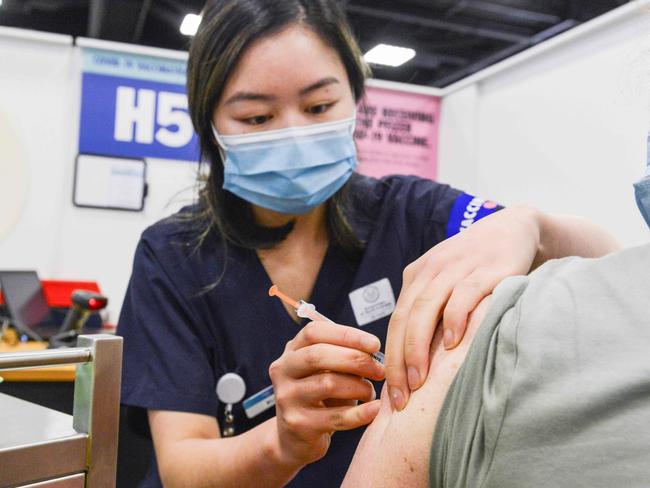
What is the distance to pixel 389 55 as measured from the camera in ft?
19.1

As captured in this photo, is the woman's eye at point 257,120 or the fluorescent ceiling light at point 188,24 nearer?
the woman's eye at point 257,120

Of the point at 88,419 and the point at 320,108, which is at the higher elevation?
the point at 320,108

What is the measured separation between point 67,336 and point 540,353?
2.38 metres

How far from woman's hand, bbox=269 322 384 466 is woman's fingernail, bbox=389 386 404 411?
1.3 inches

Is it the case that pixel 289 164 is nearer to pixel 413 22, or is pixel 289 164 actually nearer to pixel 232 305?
pixel 232 305

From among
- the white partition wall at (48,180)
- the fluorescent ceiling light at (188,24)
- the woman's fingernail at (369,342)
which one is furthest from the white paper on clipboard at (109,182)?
the woman's fingernail at (369,342)

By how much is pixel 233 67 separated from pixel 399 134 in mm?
2575

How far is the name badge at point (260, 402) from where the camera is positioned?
3.77 ft

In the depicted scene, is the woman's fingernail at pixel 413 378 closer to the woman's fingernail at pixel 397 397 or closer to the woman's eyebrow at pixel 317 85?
the woman's fingernail at pixel 397 397

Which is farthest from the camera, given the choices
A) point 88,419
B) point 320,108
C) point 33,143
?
point 33,143

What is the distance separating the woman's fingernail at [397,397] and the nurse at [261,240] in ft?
0.94

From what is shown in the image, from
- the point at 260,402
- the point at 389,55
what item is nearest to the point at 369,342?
the point at 260,402

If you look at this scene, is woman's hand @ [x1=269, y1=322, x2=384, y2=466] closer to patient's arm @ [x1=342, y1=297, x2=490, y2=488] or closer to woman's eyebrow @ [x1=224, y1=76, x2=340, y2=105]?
patient's arm @ [x1=342, y1=297, x2=490, y2=488]

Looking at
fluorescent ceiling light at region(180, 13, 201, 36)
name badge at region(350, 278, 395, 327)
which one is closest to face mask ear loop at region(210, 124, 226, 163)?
name badge at region(350, 278, 395, 327)
